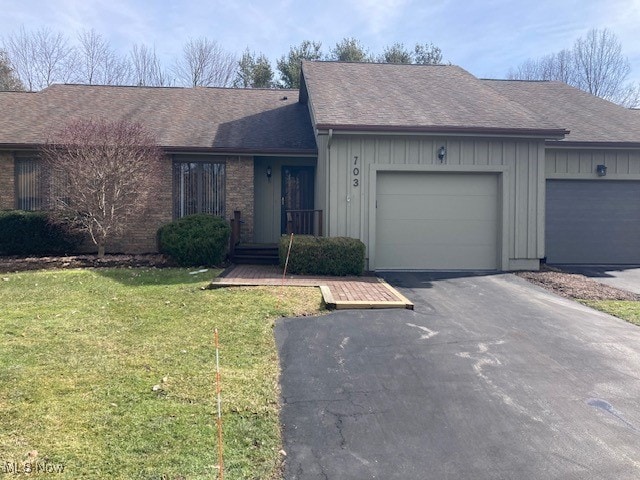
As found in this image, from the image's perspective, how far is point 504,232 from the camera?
1059 centimetres

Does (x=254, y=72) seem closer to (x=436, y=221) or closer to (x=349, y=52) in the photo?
(x=349, y=52)

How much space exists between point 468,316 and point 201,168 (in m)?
8.45

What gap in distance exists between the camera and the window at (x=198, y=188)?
12672mm

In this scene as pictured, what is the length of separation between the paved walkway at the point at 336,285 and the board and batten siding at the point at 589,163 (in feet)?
20.0

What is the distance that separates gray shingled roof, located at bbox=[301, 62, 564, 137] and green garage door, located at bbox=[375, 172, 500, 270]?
115 cm

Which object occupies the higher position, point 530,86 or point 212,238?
point 530,86

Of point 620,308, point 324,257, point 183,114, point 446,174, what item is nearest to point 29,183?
point 183,114

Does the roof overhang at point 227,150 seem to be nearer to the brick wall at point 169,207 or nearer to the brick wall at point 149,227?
the brick wall at point 169,207

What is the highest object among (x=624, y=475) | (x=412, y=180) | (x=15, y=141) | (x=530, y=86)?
(x=530, y=86)

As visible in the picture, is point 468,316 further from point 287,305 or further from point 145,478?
point 145,478

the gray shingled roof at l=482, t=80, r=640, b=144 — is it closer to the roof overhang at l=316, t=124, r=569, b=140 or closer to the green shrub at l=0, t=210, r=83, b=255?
the roof overhang at l=316, t=124, r=569, b=140

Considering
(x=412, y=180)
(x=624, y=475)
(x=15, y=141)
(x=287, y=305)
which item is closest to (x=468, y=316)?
(x=287, y=305)

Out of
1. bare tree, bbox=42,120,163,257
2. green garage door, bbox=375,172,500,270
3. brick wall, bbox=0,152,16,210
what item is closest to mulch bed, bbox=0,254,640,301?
bare tree, bbox=42,120,163,257

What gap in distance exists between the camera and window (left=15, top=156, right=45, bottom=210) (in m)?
12.4
